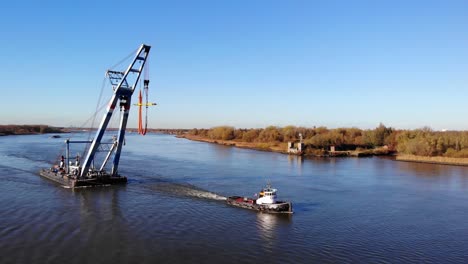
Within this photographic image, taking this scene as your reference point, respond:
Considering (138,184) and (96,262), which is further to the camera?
(138,184)

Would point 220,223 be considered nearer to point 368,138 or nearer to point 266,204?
point 266,204

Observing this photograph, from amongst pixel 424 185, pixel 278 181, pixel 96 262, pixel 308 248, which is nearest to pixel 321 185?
pixel 278 181

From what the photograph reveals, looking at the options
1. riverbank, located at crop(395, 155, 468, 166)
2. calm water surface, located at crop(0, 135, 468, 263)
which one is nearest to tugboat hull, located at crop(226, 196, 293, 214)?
calm water surface, located at crop(0, 135, 468, 263)

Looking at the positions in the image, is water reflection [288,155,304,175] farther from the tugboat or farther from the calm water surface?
the tugboat

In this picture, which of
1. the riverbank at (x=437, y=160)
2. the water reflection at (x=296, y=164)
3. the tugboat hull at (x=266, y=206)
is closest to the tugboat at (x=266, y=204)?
the tugboat hull at (x=266, y=206)

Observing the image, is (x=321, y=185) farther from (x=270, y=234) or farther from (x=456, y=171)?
(x=456, y=171)
